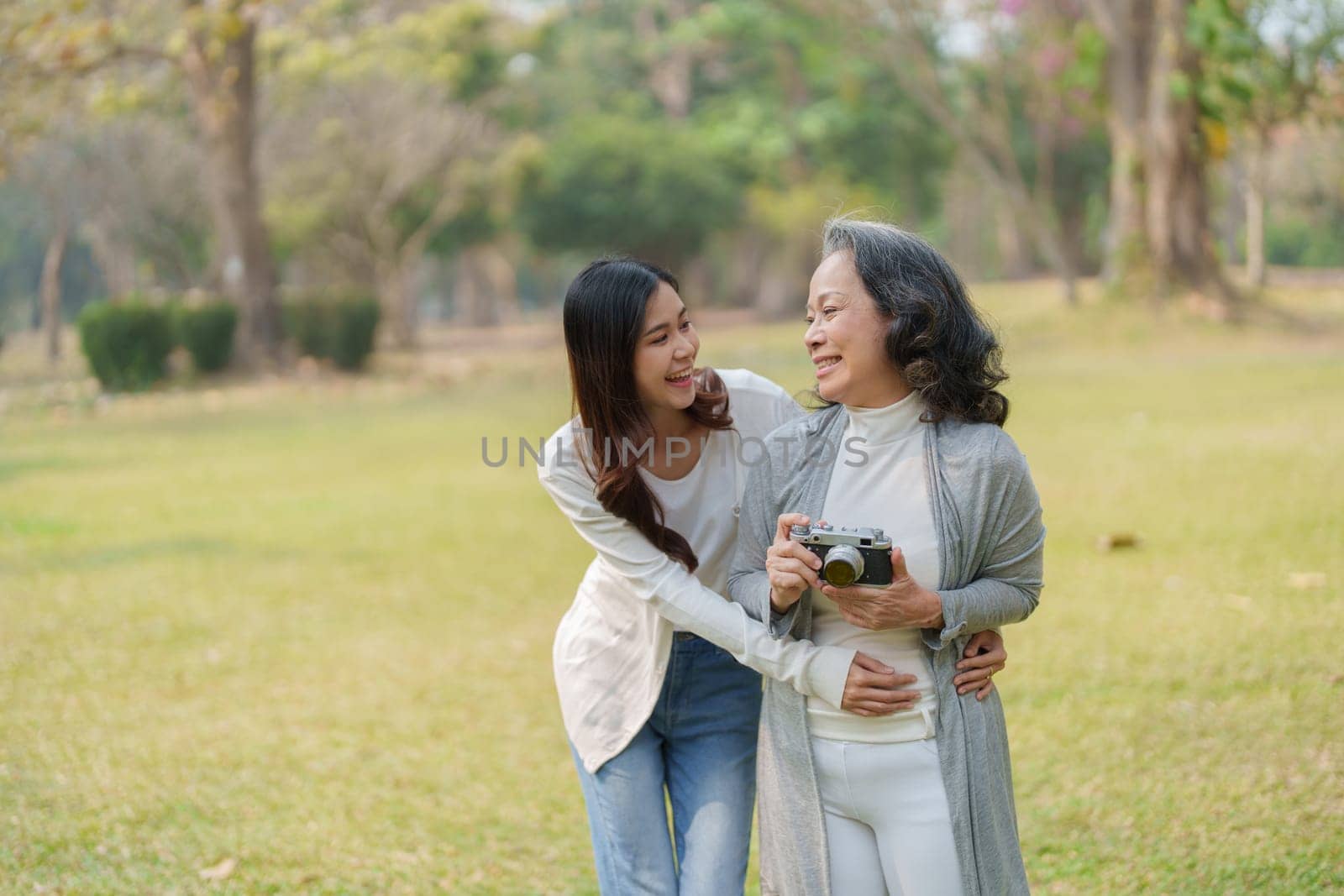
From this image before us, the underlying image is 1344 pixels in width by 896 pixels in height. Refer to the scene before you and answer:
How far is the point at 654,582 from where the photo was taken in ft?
8.69

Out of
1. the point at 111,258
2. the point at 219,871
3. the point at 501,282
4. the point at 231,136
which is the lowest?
the point at 219,871

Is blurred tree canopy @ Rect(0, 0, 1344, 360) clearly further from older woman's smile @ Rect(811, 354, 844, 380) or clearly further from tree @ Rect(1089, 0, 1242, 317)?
older woman's smile @ Rect(811, 354, 844, 380)

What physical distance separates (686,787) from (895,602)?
0.83 metres

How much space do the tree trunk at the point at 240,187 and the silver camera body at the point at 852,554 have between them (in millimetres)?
17262

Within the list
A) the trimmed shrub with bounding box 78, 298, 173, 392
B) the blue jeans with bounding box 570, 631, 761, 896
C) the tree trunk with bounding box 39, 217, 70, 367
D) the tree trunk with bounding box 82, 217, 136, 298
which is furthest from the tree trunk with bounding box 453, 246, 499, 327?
the blue jeans with bounding box 570, 631, 761, 896

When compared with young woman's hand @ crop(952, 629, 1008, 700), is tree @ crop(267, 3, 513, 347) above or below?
above

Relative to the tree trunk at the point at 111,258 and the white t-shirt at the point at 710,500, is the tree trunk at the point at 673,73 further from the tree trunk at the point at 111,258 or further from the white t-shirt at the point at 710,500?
the white t-shirt at the point at 710,500

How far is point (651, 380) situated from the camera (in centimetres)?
269


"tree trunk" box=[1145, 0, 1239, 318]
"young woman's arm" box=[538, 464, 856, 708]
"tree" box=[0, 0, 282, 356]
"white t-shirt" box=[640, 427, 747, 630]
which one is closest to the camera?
"young woman's arm" box=[538, 464, 856, 708]

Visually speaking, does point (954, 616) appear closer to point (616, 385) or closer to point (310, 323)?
point (616, 385)

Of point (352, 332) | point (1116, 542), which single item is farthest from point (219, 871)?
point (352, 332)

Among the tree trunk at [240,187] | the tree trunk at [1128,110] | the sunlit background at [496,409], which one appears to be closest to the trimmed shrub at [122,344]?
the sunlit background at [496,409]

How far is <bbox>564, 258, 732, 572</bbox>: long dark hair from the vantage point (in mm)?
2674

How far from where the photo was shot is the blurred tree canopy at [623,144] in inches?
687
